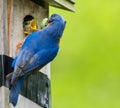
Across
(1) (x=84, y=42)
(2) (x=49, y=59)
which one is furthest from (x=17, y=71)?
(1) (x=84, y=42)

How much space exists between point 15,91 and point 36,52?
30 cm

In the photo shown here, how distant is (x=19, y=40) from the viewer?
8250mm

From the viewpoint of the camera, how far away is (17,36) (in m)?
8.23

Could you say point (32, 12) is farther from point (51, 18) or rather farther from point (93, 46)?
point (93, 46)

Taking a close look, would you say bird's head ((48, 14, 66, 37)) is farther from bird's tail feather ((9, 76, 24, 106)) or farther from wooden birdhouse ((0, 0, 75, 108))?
bird's tail feather ((9, 76, 24, 106))

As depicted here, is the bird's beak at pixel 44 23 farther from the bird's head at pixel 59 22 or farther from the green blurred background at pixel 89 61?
the green blurred background at pixel 89 61

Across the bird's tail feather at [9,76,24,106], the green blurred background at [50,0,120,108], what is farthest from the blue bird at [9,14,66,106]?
the green blurred background at [50,0,120,108]

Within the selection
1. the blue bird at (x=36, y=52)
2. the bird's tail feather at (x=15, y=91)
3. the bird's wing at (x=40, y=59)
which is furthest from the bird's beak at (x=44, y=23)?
the bird's tail feather at (x=15, y=91)

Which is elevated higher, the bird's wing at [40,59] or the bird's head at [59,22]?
the bird's head at [59,22]

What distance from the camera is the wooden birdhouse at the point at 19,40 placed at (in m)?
8.06

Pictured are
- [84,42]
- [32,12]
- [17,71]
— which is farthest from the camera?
[84,42]

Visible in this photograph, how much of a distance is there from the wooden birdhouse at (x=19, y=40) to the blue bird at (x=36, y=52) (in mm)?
131

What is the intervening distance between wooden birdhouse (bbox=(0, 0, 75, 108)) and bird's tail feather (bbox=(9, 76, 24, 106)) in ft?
0.55

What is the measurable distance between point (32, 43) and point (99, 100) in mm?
3511
